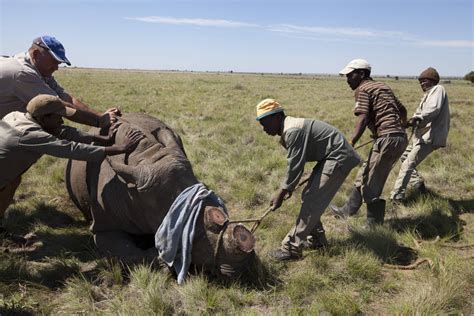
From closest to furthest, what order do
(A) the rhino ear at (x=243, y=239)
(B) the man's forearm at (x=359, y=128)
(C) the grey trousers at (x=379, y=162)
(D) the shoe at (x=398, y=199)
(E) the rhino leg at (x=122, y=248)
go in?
(A) the rhino ear at (x=243, y=239)
(E) the rhino leg at (x=122, y=248)
(B) the man's forearm at (x=359, y=128)
(C) the grey trousers at (x=379, y=162)
(D) the shoe at (x=398, y=199)

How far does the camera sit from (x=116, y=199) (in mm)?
5160

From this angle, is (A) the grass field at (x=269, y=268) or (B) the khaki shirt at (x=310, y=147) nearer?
(A) the grass field at (x=269, y=268)

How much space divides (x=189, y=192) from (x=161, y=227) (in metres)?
0.50

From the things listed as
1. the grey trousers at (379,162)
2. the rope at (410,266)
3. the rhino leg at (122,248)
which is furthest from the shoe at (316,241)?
the rhino leg at (122,248)

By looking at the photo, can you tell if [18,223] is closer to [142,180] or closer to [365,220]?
[142,180]

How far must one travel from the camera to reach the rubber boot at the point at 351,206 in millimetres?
6801

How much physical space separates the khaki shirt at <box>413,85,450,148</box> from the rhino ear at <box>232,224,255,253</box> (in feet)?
15.1

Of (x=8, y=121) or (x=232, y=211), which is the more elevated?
(x=8, y=121)

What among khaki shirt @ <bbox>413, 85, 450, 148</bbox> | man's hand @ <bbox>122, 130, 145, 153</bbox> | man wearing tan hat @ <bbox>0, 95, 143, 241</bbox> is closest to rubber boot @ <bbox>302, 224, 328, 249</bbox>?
man's hand @ <bbox>122, 130, 145, 153</bbox>

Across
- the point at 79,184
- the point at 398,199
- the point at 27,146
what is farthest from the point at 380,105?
the point at 27,146

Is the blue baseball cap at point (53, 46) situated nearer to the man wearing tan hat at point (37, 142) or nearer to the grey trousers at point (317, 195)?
the man wearing tan hat at point (37, 142)

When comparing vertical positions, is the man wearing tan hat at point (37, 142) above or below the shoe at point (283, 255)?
above

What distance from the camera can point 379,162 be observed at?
6242mm

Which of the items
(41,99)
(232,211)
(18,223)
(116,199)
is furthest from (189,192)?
(18,223)
